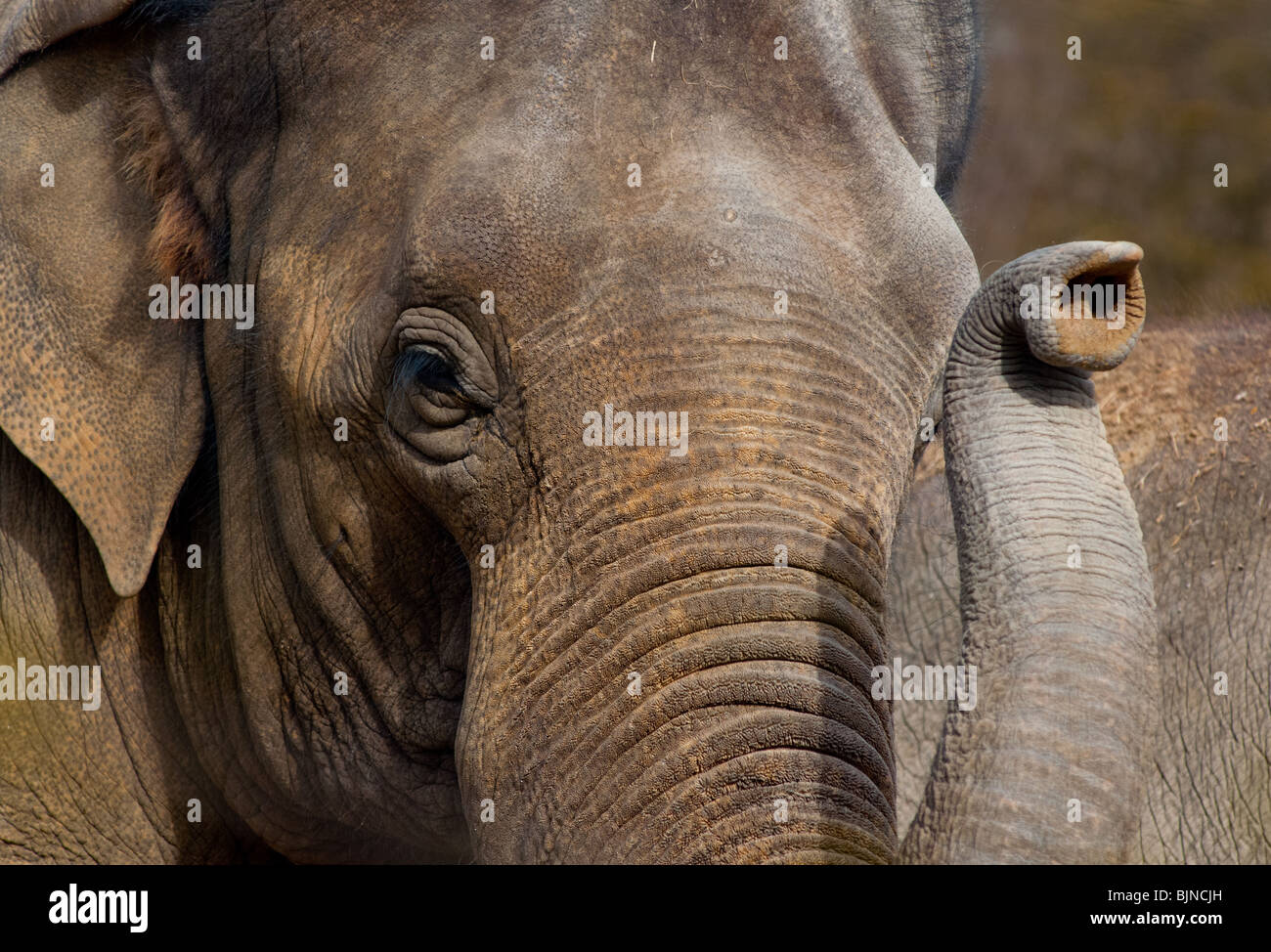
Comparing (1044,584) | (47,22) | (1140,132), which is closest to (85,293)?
(47,22)

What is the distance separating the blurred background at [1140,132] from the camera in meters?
9.71

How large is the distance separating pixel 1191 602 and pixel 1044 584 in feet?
9.72

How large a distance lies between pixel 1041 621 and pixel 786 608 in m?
0.36

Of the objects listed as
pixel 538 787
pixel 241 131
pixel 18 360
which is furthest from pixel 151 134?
pixel 538 787

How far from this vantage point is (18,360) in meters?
2.66

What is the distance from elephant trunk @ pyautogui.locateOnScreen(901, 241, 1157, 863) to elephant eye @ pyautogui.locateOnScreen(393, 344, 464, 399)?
72 centimetres

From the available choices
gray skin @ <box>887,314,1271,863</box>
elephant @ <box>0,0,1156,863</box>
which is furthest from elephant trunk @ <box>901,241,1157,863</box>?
gray skin @ <box>887,314,1271,863</box>

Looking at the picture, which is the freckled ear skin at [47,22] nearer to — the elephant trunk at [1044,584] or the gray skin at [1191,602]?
the elephant trunk at [1044,584]

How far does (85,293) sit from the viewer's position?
2699mm

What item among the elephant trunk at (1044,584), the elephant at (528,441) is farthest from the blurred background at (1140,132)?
the elephant trunk at (1044,584)

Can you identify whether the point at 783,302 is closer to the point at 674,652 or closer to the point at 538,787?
the point at 674,652

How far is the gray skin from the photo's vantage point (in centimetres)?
445

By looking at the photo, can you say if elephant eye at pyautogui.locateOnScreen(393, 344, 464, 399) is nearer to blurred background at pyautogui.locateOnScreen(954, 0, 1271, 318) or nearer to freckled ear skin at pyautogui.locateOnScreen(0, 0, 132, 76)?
freckled ear skin at pyautogui.locateOnScreen(0, 0, 132, 76)

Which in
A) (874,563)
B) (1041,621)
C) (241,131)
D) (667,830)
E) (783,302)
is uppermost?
(241,131)
